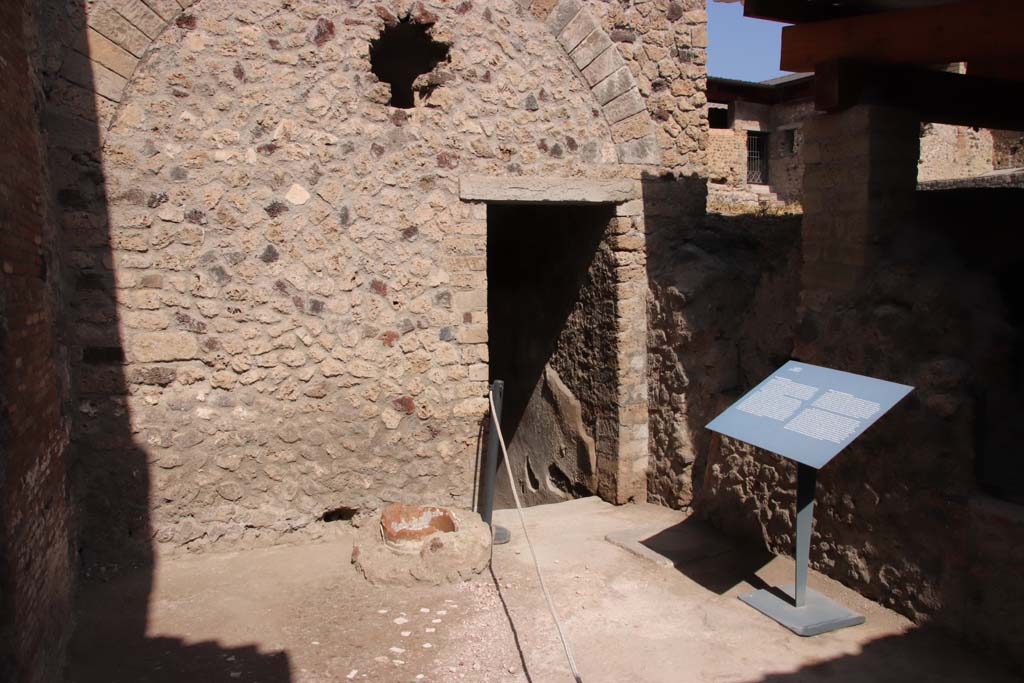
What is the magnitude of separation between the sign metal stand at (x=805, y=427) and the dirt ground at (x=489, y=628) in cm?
10

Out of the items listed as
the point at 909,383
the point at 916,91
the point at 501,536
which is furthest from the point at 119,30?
the point at 909,383

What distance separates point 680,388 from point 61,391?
13.2 feet

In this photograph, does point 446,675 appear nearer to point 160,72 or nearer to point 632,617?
point 632,617

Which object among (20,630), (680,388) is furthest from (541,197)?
(20,630)

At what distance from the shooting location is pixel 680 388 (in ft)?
19.3

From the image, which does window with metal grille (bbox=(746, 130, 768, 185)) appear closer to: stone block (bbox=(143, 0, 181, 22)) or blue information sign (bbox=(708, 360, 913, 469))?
blue information sign (bbox=(708, 360, 913, 469))

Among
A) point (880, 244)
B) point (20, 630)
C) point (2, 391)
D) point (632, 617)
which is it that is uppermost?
point (880, 244)

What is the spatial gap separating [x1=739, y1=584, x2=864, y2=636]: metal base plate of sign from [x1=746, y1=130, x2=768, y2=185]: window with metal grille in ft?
58.1

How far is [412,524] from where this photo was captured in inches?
194

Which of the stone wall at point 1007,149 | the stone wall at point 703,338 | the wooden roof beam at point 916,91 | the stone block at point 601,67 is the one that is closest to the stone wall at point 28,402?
the stone block at point 601,67

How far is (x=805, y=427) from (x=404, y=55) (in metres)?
4.08

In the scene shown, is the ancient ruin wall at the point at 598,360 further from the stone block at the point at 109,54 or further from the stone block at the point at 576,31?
the stone block at the point at 109,54

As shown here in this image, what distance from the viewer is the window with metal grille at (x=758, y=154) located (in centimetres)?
2050

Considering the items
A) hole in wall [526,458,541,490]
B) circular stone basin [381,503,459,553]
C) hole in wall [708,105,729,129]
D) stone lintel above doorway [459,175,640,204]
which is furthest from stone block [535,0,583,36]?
hole in wall [708,105,729,129]
